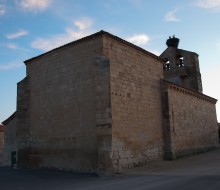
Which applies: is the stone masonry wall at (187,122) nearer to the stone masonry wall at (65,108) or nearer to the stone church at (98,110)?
the stone church at (98,110)

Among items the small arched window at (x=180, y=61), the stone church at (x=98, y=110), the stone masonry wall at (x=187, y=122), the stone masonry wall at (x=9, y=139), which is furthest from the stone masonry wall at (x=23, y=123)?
the small arched window at (x=180, y=61)

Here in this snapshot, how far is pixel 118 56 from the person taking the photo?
40.6ft

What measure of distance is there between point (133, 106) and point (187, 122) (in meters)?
5.71

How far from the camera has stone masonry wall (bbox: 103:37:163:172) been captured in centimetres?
1152

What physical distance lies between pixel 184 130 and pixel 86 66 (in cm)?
733

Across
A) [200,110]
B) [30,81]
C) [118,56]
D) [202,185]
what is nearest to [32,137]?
[30,81]

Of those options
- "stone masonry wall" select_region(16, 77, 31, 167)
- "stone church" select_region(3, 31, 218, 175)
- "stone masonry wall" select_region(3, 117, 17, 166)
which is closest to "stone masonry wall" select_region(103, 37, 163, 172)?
"stone church" select_region(3, 31, 218, 175)

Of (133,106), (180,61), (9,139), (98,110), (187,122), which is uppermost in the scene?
(180,61)

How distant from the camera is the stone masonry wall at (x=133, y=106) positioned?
454 inches

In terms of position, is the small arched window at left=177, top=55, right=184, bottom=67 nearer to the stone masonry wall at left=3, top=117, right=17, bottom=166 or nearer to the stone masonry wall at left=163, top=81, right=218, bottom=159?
the stone masonry wall at left=163, top=81, right=218, bottom=159

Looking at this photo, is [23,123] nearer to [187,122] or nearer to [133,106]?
[133,106]

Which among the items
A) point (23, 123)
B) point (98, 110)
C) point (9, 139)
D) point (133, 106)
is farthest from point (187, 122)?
point (9, 139)

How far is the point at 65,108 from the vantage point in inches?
508

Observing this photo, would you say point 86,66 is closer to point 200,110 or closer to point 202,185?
point 202,185
